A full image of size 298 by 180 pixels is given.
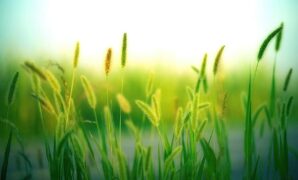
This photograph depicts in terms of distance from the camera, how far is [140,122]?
135 cm

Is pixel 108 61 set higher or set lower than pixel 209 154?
higher

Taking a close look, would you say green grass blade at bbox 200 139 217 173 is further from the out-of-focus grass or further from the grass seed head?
the grass seed head

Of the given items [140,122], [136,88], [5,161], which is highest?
[136,88]

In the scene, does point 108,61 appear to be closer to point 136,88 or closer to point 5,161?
point 136,88

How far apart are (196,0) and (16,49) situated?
0.63 meters

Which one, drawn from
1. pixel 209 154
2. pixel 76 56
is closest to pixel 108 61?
pixel 76 56

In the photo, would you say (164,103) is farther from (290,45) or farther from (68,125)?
(290,45)

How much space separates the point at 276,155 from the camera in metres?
1.36

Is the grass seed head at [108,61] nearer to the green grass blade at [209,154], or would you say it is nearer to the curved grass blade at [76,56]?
the curved grass blade at [76,56]

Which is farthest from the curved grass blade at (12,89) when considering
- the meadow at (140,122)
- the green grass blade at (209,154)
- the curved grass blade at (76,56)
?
the green grass blade at (209,154)

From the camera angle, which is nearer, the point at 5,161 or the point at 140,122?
the point at 5,161

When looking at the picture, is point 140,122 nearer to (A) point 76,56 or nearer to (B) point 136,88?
(B) point 136,88

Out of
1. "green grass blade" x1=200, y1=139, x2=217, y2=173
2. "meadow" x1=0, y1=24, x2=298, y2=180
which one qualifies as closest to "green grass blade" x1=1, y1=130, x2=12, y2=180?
"meadow" x1=0, y1=24, x2=298, y2=180

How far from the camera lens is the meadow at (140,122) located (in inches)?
47.8
